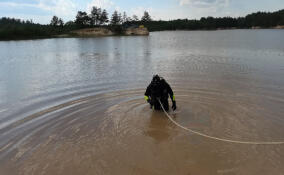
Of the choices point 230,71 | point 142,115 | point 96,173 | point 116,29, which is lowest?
point 96,173

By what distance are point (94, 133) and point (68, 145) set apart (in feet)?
3.28

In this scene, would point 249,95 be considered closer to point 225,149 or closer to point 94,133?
point 225,149

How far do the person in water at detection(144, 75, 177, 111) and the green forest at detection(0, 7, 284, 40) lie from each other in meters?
91.2

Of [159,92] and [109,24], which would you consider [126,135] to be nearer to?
[159,92]

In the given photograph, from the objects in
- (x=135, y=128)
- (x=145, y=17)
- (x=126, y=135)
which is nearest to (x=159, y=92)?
(x=135, y=128)

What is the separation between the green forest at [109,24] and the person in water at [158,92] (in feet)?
299

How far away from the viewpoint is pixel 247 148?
6242 mm

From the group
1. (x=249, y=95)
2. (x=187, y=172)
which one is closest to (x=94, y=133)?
(x=187, y=172)

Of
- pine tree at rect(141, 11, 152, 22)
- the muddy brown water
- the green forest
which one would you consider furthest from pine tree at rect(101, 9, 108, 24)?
the muddy brown water

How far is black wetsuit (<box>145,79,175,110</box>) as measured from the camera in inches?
335

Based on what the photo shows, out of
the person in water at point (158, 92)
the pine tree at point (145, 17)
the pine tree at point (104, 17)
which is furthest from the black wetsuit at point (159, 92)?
the pine tree at point (145, 17)

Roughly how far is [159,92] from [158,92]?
0.13 feet

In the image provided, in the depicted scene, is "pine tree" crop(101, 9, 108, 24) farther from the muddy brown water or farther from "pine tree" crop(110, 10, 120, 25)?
the muddy brown water

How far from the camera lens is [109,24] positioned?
5069 inches
